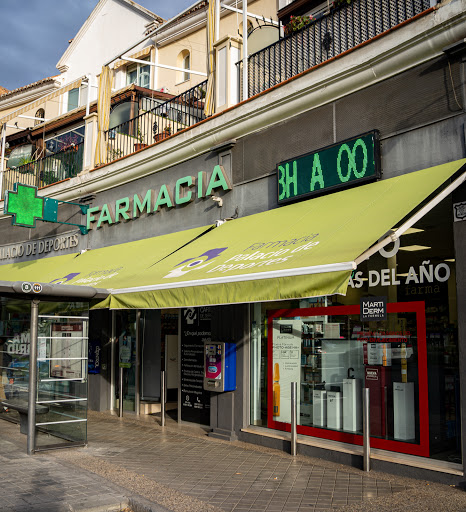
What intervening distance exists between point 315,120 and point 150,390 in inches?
282

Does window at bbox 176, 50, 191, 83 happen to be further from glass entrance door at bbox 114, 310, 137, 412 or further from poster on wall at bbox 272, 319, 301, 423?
poster on wall at bbox 272, 319, 301, 423

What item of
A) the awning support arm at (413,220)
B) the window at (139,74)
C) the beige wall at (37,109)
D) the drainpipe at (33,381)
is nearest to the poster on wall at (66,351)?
the drainpipe at (33,381)

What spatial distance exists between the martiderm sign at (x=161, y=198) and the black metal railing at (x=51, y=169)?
102 inches

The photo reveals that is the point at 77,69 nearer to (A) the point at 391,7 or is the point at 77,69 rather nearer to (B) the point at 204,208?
A: (B) the point at 204,208

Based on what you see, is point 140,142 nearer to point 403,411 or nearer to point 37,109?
point 403,411

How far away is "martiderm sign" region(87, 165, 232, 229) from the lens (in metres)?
11.0

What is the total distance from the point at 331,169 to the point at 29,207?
9.21 metres

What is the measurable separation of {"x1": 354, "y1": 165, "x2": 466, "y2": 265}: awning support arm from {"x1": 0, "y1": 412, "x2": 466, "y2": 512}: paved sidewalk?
2.65 meters

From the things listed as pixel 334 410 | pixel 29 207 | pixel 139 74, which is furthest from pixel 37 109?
pixel 334 410

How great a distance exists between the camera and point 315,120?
9.15 m

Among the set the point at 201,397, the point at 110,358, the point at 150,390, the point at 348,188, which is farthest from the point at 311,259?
the point at 110,358

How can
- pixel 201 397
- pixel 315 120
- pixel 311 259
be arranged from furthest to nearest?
pixel 201 397
pixel 315 120
pixel 311 259

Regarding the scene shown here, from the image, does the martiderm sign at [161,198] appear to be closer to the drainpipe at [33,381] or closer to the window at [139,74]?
the drainpipe at [33,381]

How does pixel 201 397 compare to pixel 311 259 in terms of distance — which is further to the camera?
pixel 201 397
